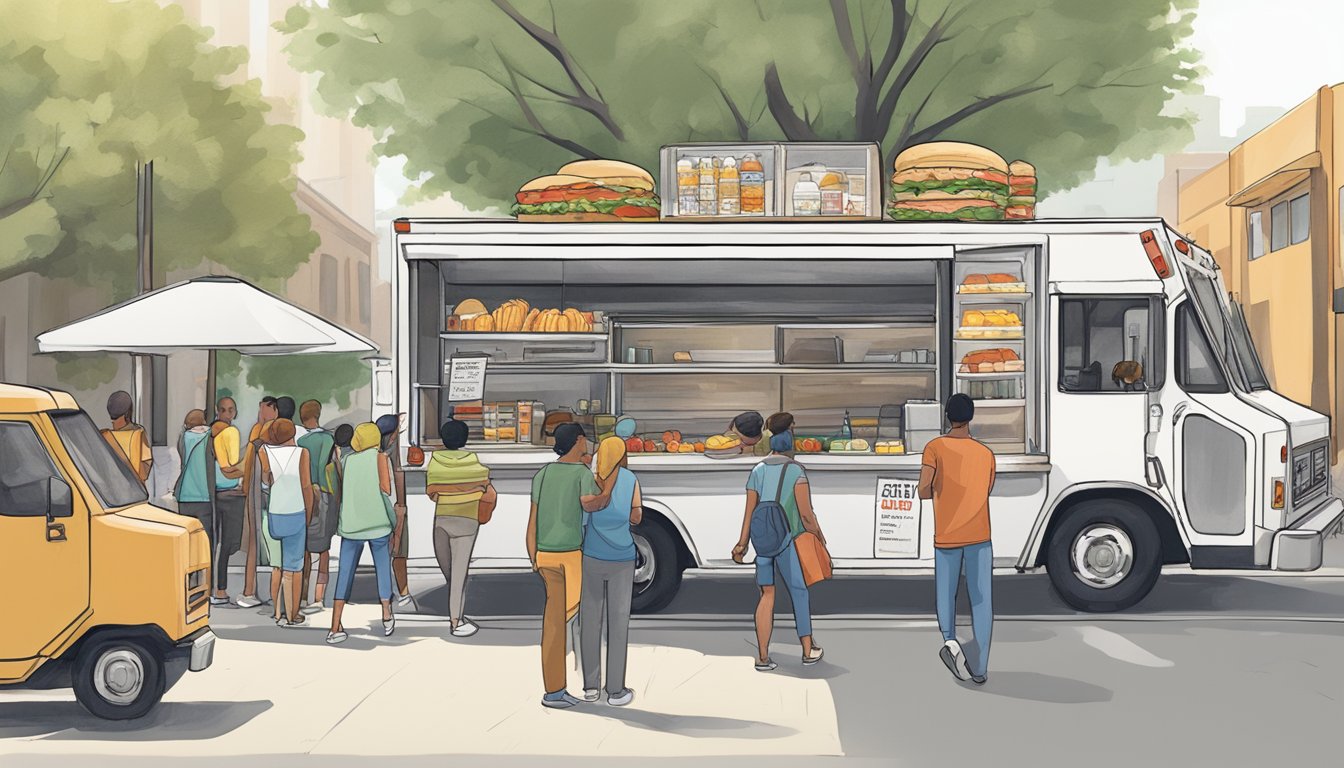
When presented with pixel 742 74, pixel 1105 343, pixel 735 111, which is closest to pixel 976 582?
pixel 1105 343

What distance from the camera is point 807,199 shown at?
1173 cm

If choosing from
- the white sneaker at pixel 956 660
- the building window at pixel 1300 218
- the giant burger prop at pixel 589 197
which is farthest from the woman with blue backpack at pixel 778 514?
the building window at pixel 1300 218

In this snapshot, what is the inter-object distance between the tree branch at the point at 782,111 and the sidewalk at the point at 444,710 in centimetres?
1135

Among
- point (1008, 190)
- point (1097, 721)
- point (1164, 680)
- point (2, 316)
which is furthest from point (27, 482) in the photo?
point (2, 316)

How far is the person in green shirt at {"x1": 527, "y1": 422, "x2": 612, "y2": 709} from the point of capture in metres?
7.70

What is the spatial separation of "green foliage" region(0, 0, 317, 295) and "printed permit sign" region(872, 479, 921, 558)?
1822cm

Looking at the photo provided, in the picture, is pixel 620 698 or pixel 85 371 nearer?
pixel 620 698

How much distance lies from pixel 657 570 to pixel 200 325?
4.39m

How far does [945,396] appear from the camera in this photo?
11.8m

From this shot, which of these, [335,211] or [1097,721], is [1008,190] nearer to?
[1097,721]

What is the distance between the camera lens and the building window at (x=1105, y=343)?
442 inches

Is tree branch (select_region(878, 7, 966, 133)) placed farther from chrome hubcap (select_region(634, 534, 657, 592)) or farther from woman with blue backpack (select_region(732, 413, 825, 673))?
woman with blue backpack (select_region(732, 413, 825, 673))

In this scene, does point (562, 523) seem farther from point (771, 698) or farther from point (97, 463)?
point (97, 463)

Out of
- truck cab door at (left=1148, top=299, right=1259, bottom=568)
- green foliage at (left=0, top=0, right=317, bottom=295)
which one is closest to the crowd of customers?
truck cab door at (left=1148, top=299, right=1259, bottom=568)
